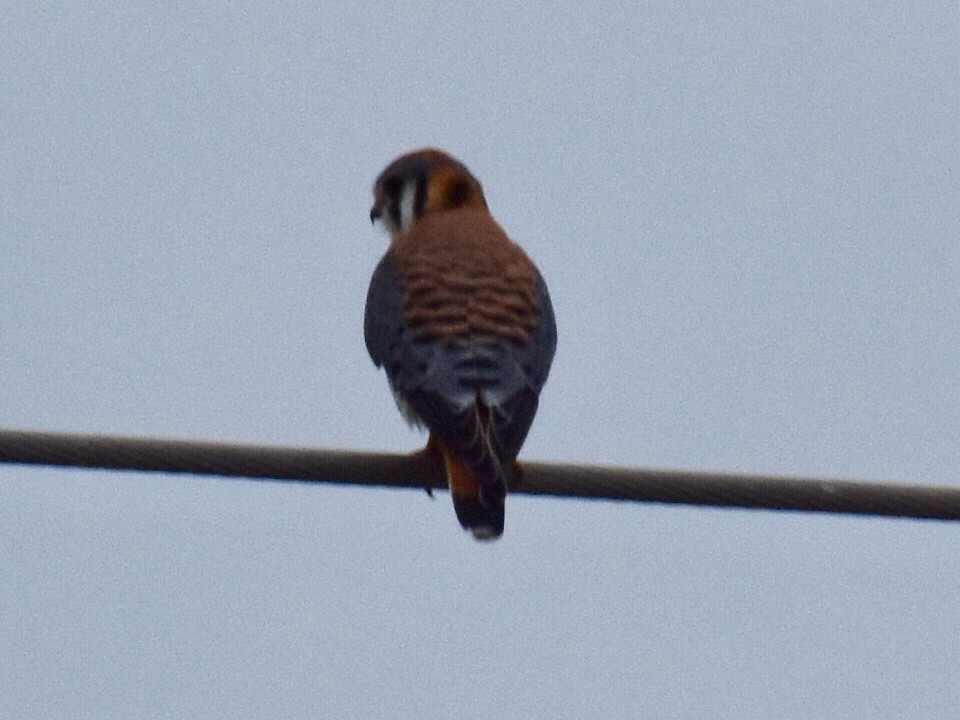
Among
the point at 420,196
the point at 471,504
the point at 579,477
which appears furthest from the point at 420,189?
the point at 579,477

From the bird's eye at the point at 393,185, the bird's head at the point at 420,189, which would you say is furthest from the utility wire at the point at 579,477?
the bird's eye at the point at 393,185

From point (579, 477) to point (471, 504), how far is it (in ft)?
3.42

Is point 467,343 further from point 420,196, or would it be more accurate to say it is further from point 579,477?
point 420,196

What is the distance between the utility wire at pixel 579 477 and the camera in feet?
20.9

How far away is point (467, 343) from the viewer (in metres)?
8.15

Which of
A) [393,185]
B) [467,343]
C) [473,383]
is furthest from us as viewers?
[393,185]

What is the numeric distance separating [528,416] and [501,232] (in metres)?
1.87

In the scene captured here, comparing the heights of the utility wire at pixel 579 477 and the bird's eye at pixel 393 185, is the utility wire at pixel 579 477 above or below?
below

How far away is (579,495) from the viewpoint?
6648mm

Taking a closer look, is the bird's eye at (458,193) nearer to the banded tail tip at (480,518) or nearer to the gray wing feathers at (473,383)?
the gray wing feathers at (473,383)

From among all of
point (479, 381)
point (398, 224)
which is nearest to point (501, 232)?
point (398, 224)

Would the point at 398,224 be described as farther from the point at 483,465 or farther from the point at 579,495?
the point at 579,495

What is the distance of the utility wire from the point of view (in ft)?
20.9

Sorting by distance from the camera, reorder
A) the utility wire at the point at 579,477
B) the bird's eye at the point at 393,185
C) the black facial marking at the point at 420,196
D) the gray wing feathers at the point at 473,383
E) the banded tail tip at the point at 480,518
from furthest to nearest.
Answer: the bird's eye at the point at 393,185
the black facial marking at the point at 420,196
the gray wing feathers at the point at 473,383
the banded tail tip at the point at 480,518
the utility wire at the point at 579,477
